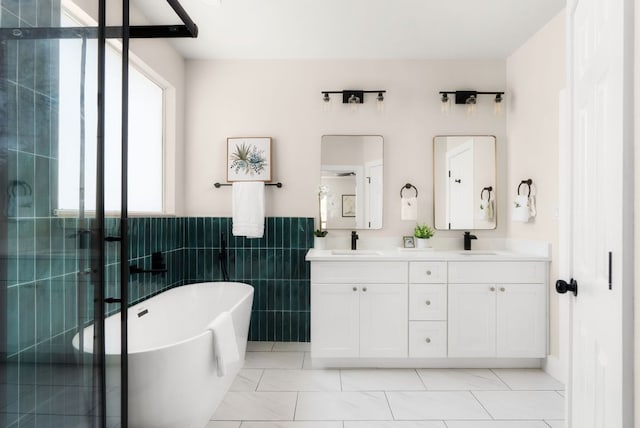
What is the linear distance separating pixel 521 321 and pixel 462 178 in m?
1.30

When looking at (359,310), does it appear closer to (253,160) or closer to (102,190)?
(253,160)

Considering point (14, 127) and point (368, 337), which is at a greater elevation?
point (14, 127)

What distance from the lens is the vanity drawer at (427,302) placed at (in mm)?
2961

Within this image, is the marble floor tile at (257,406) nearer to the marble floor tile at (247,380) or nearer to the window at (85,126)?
the marble floor tile at (247,380)

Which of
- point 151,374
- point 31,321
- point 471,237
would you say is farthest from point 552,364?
point 31,321

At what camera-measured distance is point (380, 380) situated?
279 cm

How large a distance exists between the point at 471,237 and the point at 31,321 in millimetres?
3256

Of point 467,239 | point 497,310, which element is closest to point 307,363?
point 497,310

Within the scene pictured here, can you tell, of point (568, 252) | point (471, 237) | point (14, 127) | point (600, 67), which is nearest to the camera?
point (14, 127)

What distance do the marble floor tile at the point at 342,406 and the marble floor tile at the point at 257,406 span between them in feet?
0.24

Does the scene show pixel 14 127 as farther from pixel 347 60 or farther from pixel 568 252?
pixel 347 60

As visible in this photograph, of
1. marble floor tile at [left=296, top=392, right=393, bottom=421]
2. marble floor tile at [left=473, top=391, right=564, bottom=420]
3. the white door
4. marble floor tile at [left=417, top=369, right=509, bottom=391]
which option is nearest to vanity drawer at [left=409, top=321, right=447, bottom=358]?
marble floor tile at [left=417, top=369, right=509, bottom=391]

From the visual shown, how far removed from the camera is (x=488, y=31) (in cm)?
304

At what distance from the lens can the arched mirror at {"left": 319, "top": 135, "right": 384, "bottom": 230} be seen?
11.6 ft
